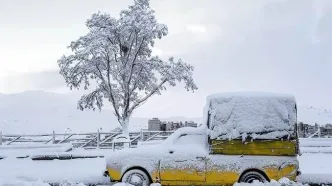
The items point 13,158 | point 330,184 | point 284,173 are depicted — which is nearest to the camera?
point 284,173

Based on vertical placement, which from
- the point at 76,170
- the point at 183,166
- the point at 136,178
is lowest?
the point at 76,170

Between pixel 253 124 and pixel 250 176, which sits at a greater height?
pixel 253 124

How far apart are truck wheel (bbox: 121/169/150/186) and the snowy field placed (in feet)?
6.52

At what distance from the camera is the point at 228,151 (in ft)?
38.5

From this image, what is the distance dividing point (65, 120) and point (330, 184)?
63188mm

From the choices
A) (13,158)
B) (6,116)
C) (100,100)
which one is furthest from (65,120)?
(13,158)

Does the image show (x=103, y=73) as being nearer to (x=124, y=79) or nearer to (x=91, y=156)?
(x=124, y=79)

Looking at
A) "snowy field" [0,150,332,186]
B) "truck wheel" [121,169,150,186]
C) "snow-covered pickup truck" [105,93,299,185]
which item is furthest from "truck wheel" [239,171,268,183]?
"snowy field" [0,150,332,186]

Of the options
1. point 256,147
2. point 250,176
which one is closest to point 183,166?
point 250,176

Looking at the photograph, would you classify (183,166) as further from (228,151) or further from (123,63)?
(123,63)

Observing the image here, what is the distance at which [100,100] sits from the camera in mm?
36156

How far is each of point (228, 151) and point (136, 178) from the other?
8.09 feet

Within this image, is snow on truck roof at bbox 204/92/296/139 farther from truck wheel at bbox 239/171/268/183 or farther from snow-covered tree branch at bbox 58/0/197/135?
snow-covered tree branch at bbox 58/0/197/135

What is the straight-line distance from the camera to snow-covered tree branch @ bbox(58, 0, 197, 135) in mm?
34531
